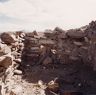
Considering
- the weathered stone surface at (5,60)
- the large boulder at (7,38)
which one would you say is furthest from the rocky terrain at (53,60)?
the weathered stone surface at (5,60)

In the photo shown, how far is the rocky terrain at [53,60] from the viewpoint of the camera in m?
11.5

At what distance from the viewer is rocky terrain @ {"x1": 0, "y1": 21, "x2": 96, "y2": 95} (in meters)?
11.5

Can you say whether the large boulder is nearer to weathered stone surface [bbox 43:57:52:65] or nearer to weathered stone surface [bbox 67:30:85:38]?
weathered stone surface [bbox 43:57:52:65]

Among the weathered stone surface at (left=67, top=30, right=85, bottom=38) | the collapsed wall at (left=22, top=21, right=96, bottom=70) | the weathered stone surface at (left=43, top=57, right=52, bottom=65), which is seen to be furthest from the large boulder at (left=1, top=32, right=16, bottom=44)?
the weathered stone surface at (left=67, top=30, right=85, bottom=38)

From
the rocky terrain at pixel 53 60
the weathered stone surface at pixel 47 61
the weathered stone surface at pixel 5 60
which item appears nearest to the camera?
the weathered stone surface at pixel 5 60

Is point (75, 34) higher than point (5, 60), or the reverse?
point (75, 34)

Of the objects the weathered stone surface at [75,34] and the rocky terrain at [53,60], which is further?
the weathered stone surface at [75,34]

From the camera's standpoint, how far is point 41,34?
14320 millimetres

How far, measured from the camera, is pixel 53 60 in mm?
13414

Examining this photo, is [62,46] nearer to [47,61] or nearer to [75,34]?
[75,34]

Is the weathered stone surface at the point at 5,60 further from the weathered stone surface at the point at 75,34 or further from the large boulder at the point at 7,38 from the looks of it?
the weathered stone surface at the point at 75,34

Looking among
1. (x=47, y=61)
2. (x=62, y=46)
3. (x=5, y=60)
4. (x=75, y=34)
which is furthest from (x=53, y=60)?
(x=5, y=60)

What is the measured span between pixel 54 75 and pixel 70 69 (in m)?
0.85

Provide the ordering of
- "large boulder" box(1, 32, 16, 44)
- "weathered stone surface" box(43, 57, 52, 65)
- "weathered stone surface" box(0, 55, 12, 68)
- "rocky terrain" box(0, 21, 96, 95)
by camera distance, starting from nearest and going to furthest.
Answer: "weathered stone surface" box(0, 55, 12, 68), "rocky terrain" box(0, 21, 96, 95), "large boulder" box(1, 32, 16, 44), "weathered stone surface" box(43, 57, 52, 65)
